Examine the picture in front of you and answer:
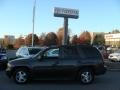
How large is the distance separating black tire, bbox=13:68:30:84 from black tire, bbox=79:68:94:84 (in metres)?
2.17

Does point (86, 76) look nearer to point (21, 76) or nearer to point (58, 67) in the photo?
point (58, 67)

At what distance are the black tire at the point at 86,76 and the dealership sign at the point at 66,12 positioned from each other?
87.4 ft

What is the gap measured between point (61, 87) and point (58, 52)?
177 cm

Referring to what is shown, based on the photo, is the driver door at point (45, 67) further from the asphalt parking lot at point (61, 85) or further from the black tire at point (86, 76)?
the black tire at point (86, 76)

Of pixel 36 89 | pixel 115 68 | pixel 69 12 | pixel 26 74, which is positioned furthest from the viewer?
pixel 69 12

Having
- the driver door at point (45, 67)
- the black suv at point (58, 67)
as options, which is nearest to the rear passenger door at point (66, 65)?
the black suv at point (58, 67)

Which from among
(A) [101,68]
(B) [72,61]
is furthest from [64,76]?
(A) [101,68]

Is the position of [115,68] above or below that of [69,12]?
below

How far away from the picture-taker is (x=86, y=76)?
1448 cm

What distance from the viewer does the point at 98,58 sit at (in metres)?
14.7

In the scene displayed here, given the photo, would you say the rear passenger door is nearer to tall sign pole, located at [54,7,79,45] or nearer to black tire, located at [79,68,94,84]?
black tire, located at [79,68,94,84]

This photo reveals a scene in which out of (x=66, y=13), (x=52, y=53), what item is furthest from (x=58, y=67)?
(x=66, y=13)

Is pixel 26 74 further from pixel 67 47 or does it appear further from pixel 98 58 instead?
pixel 98 58

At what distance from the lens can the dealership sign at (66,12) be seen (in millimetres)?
41312
